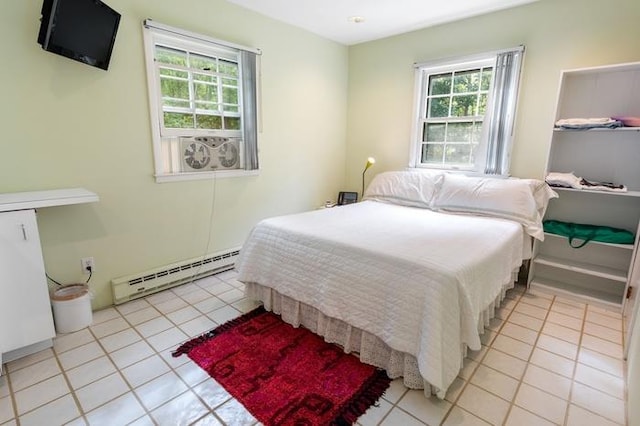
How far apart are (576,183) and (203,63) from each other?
3.20 metres

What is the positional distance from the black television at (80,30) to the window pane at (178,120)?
548 mm

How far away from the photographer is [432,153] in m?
3.67

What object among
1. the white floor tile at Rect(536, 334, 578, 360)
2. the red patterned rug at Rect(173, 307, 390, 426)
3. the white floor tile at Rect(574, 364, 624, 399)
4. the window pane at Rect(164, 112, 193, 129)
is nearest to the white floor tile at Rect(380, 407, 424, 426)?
the red patterned rug at Rect(173, 307, 390, 426)

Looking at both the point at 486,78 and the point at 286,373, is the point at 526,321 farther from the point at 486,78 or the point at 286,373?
the point at 486,78

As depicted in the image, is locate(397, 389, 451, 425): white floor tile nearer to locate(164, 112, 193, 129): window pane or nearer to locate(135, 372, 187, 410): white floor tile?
locate(135, 372, 187, 410): white floor tile

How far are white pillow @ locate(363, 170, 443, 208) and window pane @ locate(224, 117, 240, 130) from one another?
5.08ft

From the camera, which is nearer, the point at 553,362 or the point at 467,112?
the point at 553,362

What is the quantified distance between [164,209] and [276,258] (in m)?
1.16

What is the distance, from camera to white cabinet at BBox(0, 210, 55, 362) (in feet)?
5.83

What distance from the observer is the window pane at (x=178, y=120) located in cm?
268

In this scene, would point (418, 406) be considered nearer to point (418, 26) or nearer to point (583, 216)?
point (583, 216)

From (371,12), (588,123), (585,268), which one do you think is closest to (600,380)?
(585,268)

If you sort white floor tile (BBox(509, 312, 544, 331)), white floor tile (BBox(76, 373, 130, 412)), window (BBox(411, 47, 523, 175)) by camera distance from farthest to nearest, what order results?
window (BBox(411, 47, 523, 175)) < white floor tile (BBox(509, 312, 544, 331)) < white floor tile (BBox(76, 373, 130, 412))

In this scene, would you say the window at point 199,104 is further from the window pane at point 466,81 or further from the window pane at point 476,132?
the window pane at point 476,132
